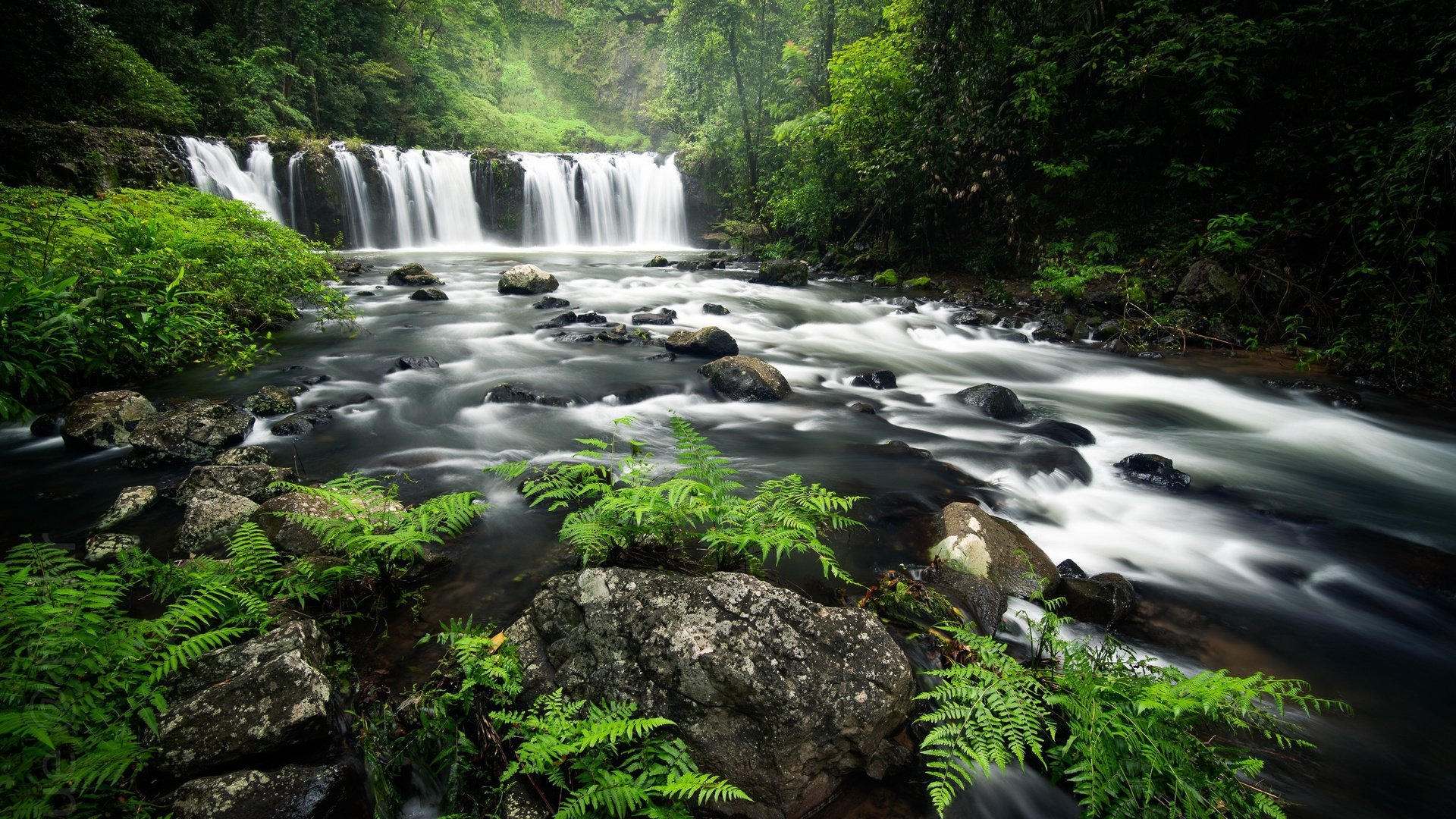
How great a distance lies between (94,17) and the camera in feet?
55.6

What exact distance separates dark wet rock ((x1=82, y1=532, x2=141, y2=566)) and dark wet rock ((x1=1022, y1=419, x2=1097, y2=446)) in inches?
323

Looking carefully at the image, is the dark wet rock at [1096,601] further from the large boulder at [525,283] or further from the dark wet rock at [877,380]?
the large boulder at [525,283]

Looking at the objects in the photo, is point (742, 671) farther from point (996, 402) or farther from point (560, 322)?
point (560, 322)

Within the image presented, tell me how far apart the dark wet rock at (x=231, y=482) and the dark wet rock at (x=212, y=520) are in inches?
9.9

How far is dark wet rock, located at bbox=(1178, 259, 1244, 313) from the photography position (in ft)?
34.3

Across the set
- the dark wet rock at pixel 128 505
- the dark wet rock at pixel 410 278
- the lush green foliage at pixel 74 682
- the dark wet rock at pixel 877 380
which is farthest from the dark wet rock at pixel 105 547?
the dark wet rock at pixel 410 278

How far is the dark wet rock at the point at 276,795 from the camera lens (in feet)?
6.66

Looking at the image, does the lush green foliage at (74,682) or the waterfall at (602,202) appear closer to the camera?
the lush green foliage at (74,682)

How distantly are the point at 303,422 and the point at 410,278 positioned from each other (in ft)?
32.3

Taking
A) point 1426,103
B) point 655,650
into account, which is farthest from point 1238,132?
point 655,650

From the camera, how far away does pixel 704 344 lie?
955cm


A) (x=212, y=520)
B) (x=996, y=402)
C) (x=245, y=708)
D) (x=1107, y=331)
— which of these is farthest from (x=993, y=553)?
(x=1107, y=331)

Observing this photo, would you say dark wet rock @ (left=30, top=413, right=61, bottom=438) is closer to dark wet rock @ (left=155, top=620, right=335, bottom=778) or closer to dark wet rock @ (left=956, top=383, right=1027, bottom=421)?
dark wet rock @ (left=155, top=620, right=335, bottom=778)

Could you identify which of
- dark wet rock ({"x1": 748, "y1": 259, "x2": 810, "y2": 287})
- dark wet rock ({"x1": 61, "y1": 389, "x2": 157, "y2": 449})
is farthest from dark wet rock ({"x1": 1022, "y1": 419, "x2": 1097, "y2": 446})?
dark wet rock ({"x1": 748, "y1": 259, "x2": 810, "y2": 287})
